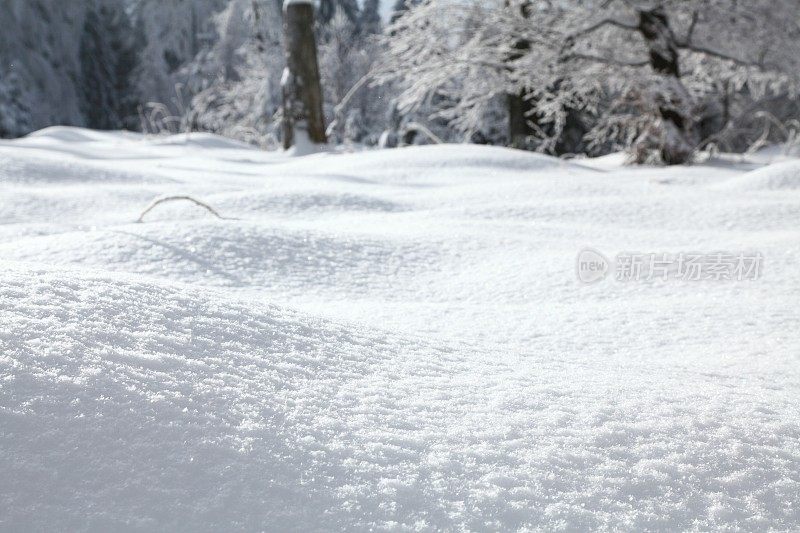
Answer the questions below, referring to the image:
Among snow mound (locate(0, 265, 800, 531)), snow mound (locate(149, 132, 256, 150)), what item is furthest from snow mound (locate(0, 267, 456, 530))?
snow mound (locate(149, 132, 256, 150))

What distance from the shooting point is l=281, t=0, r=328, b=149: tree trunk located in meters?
5.46

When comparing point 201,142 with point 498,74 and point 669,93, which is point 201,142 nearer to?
point 498,74

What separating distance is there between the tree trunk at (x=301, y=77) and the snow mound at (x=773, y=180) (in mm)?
3545

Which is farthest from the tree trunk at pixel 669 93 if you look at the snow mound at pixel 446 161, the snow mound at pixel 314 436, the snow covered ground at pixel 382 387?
the snow mound at pixel 314 436

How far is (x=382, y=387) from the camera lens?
736mm

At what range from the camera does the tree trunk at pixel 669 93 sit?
4.18 meters

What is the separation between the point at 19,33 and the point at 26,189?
16.1m

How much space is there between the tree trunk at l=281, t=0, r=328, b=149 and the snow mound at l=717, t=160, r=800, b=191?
3.54m

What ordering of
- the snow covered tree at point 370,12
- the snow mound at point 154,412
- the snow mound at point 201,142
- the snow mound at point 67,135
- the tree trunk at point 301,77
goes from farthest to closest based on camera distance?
the snow covered tree at point 370,12 < the tree trunk at point 301,77 < the snow mound at point 67,135 < the snow mound at point 201,142 < the snow mound at point 154,412

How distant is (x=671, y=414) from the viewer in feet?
2.39

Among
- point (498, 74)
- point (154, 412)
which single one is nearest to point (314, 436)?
point (154, 412)

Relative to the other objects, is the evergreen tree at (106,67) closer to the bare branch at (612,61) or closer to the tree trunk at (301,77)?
the tree trunk at (301,77)

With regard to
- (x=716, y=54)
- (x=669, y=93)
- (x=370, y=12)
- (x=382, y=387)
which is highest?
(x=370, y=12)

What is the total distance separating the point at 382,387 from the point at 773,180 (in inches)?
90.4
